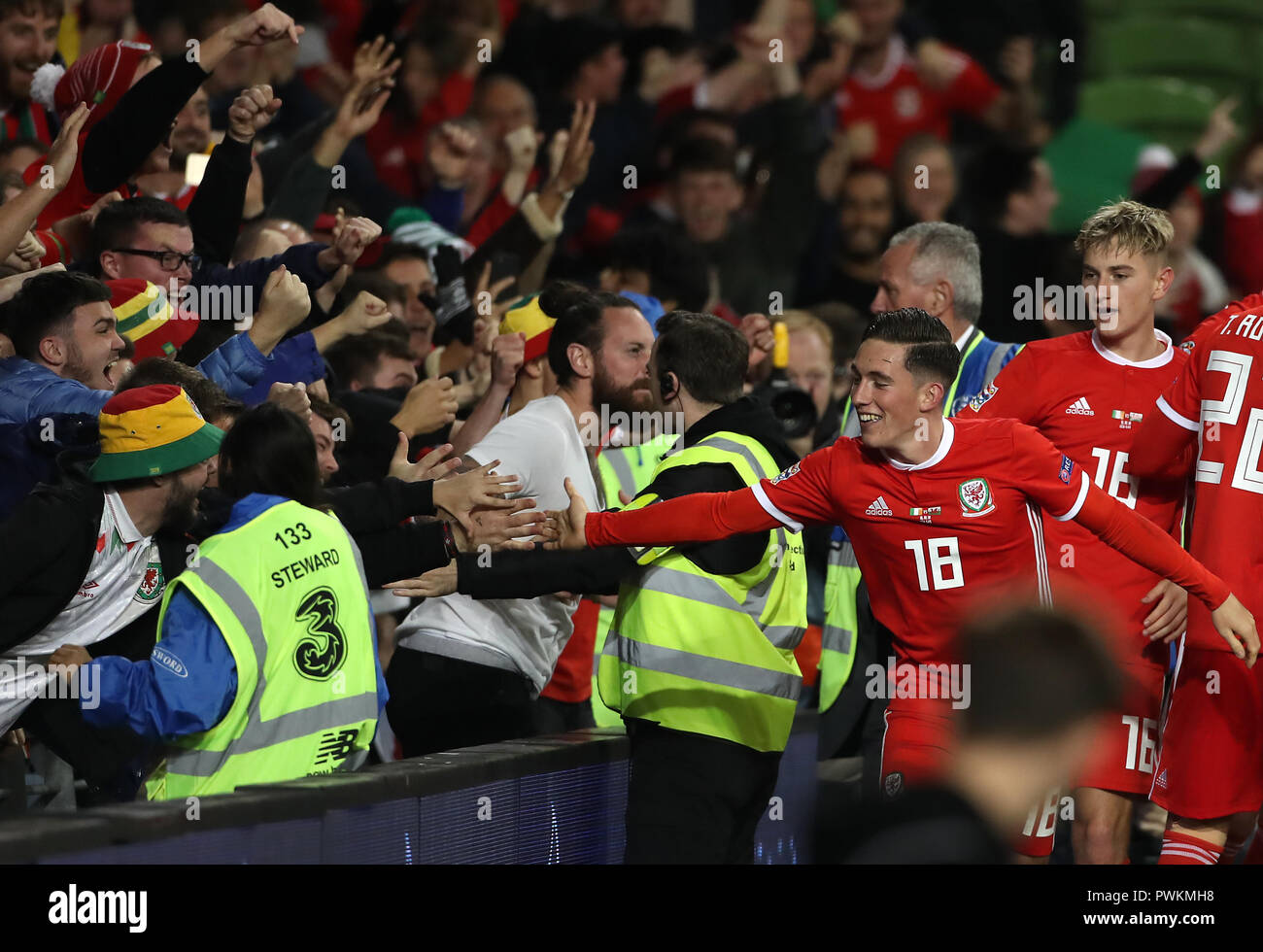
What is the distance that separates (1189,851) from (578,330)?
2.48m

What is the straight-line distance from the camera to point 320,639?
14.1 feet

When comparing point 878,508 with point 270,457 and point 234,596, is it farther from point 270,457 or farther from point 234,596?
point 234,596

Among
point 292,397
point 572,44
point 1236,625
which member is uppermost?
point 572,44

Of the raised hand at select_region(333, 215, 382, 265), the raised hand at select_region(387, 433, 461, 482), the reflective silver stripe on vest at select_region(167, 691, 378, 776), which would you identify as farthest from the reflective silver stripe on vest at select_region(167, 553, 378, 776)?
the raised hand at select_region(333, 215, 382, 265)

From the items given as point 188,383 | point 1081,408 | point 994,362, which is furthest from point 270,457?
point 994,362

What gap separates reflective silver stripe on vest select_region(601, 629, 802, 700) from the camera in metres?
4.97

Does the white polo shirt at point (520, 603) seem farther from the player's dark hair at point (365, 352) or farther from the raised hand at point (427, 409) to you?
the player's dark hair at point (365, 352)

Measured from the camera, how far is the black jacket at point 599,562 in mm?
5012

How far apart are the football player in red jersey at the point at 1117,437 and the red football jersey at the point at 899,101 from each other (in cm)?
670

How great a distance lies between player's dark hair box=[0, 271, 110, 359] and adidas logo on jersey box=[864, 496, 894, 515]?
2371 millimetres

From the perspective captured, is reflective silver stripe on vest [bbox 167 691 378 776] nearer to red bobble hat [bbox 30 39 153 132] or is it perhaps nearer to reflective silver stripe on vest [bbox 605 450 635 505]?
reflective silver stripe on vest [bbox 605 450 635 505]
